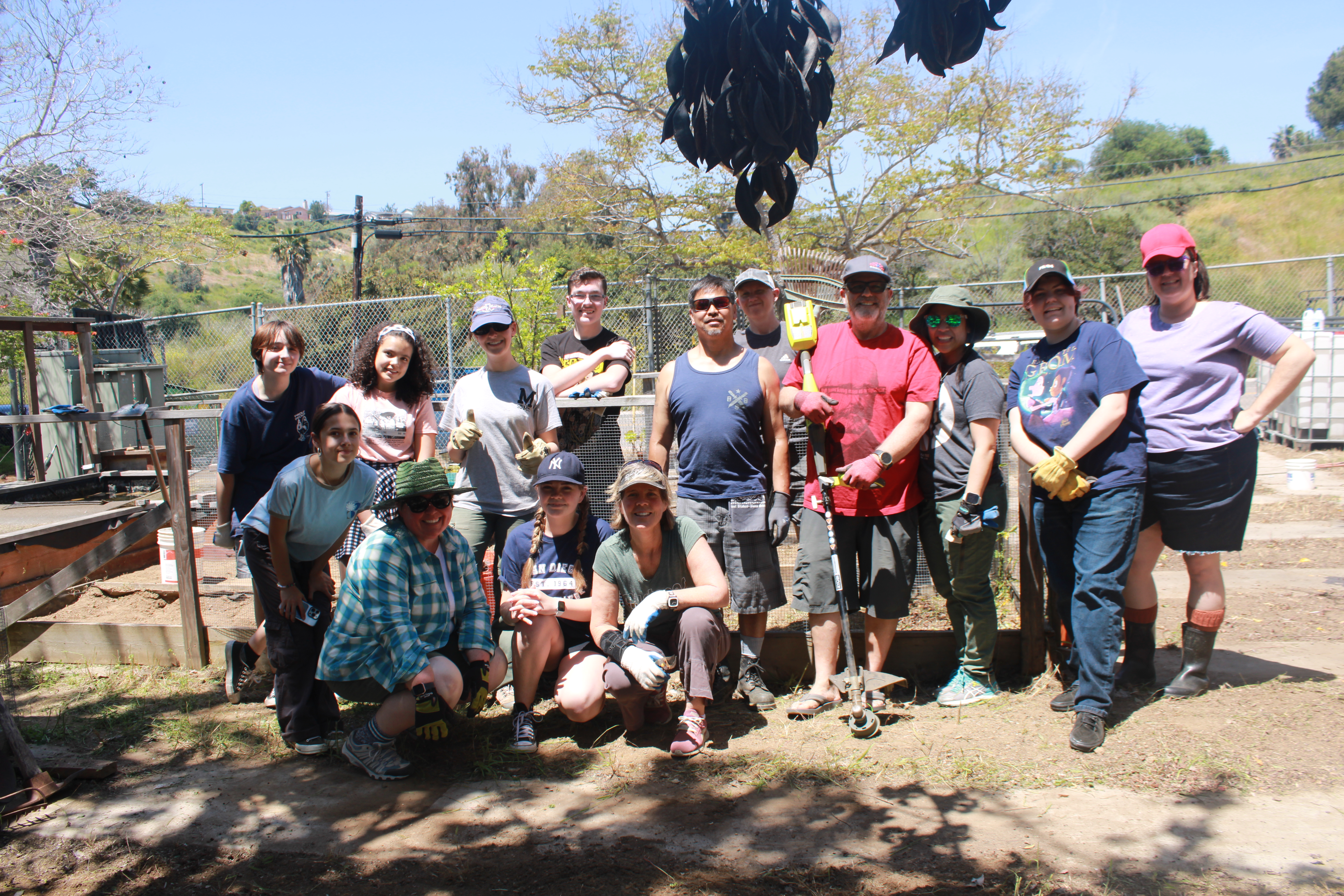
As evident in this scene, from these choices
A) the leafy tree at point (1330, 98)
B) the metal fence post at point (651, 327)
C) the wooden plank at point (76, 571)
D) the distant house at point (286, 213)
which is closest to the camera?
the wooden plank at point (76, 571)

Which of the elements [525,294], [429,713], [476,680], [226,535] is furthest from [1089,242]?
[429,713]

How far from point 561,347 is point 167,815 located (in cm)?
275

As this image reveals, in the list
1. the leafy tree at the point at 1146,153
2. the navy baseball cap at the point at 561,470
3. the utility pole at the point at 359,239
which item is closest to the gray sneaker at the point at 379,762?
the navy baseball cap at the point at 561,470

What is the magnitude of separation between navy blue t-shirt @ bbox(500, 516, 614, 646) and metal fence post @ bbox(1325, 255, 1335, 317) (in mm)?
12142

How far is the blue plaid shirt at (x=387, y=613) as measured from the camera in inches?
128

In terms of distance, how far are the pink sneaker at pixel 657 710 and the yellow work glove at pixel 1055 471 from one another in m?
1.73

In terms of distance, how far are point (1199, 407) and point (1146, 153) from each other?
152 feet

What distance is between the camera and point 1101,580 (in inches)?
132

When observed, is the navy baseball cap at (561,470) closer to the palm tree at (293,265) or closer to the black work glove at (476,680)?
the black work glove at (476,680)

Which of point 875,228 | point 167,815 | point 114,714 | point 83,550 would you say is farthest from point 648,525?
point 875,228

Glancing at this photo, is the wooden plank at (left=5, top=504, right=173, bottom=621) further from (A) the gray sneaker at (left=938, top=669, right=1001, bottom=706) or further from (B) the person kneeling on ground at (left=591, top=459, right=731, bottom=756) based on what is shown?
(A) the gray sneaker at (left=938, top=669, right=1001, bottom=706)

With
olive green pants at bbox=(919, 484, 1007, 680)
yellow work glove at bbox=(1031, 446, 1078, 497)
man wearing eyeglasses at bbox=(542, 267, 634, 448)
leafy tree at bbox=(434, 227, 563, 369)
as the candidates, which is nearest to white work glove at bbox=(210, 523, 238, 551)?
man wearing eyeglasses at bbox=(542, 267, 634, 448)

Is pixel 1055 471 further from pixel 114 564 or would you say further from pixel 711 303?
pixel 114 564

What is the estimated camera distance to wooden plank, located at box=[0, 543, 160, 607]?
5.82m
